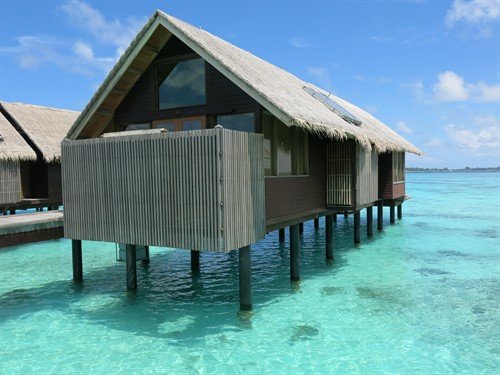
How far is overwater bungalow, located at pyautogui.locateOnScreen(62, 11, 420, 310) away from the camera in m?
8.95

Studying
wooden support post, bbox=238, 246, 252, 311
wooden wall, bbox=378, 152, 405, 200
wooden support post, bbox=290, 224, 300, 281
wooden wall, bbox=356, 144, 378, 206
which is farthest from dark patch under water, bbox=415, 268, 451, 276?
wooden support post, bbox=238, 246, 252, 311

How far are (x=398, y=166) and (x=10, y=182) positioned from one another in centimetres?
1903

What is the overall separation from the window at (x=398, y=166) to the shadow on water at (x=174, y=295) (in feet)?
19.9

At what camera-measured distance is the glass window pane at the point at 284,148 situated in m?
11.2

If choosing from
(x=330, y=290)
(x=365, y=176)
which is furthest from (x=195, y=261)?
(x=365, y=176)

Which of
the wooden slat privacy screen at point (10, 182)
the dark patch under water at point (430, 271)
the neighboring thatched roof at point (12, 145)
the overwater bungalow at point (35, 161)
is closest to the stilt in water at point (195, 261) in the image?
the dark patch under water at point (430, 271)

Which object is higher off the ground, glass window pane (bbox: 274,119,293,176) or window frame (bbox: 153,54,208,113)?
window frame (bbox: 153,54,208,113)

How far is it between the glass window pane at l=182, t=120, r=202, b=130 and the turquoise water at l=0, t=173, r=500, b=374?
4.69m

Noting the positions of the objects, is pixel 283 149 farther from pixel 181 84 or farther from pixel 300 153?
pixel 181 84

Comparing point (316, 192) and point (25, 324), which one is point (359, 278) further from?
point (25, 324)

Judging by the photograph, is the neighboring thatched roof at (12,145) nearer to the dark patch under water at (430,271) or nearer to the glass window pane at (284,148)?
the glass window pane at (284,148)

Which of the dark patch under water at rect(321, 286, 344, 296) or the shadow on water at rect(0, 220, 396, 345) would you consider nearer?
the shadow on water at rect(0, 220, 396, 345)

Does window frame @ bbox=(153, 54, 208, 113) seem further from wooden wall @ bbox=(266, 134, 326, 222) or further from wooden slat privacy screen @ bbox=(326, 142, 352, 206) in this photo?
wooden slat privacy screen @ bbox=(326, 142, 352, 206)

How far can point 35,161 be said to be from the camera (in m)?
21.6
